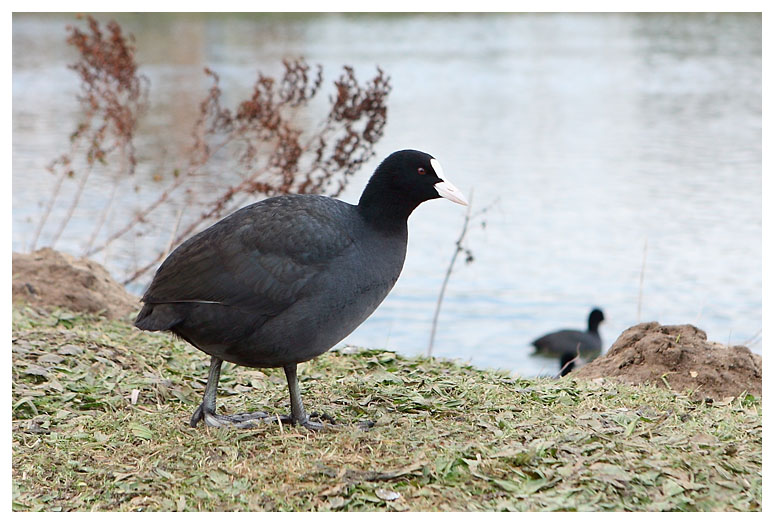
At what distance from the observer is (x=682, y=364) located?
19.9ft

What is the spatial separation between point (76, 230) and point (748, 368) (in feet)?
31.3

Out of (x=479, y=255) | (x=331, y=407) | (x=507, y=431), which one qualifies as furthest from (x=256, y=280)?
(x=479, y=255)

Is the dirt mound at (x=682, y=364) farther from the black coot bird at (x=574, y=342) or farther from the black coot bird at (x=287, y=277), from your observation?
the black coot bird at (x=574, y=342)

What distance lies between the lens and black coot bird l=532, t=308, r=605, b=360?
400 inches

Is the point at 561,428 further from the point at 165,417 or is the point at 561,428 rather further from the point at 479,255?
the point at 479,255

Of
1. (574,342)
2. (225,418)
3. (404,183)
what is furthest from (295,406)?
(574,342)

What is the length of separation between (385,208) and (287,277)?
68 centimetres

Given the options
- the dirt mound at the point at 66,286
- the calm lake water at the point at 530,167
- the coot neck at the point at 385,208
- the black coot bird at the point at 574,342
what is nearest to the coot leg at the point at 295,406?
the coot neck at the point at 385,208

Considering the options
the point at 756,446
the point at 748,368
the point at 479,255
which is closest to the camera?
the point at 756,446

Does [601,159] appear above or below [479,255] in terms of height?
above

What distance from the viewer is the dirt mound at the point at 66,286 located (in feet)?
24.7

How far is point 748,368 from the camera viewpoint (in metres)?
6.00

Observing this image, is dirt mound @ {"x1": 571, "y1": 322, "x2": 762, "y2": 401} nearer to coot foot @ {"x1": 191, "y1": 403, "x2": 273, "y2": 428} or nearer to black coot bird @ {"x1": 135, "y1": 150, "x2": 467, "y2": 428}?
black coot bird @ {"x1": 135, "y1": 150, "x2": 467, "y2": 428}

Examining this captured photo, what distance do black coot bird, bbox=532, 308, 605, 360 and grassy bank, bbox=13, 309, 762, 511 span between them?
13.7 feet
